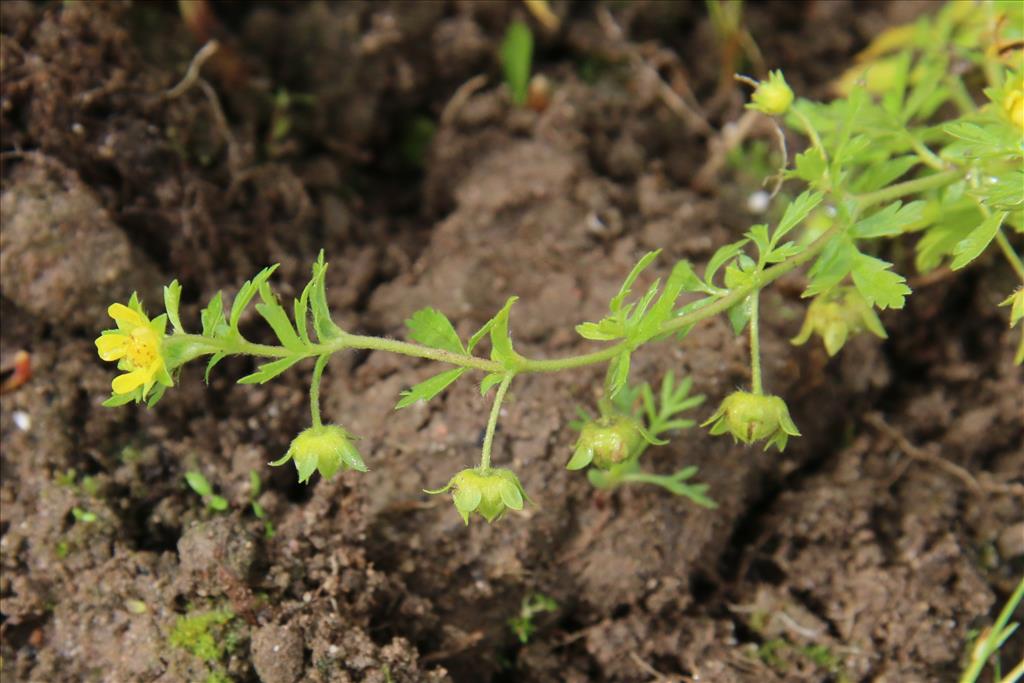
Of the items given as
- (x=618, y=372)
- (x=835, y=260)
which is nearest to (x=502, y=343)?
(x=618, y=372)

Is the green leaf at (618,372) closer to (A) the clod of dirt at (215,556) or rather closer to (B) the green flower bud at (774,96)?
(B) the green flower bud at (774,96)

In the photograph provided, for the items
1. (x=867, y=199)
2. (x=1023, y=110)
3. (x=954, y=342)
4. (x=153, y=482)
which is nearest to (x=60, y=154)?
(x=153, y=482)

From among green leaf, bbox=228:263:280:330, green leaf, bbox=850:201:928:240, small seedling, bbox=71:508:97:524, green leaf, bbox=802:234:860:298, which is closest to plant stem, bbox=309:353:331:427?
green leaf, bbox=228:263:280:330

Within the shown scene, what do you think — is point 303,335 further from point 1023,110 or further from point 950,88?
point 950,88

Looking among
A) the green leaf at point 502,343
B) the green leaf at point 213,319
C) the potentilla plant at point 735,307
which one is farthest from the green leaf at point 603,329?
the green leaf at point 213,319

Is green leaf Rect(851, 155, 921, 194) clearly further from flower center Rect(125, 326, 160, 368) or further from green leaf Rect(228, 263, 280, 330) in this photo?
flower center Rect(125, 326, 160, 368)

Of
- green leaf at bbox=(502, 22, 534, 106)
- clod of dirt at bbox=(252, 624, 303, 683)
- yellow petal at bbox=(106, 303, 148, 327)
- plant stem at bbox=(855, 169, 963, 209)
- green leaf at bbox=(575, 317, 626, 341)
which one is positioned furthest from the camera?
green leaf at bbox=(502, 22, 534, 106)
